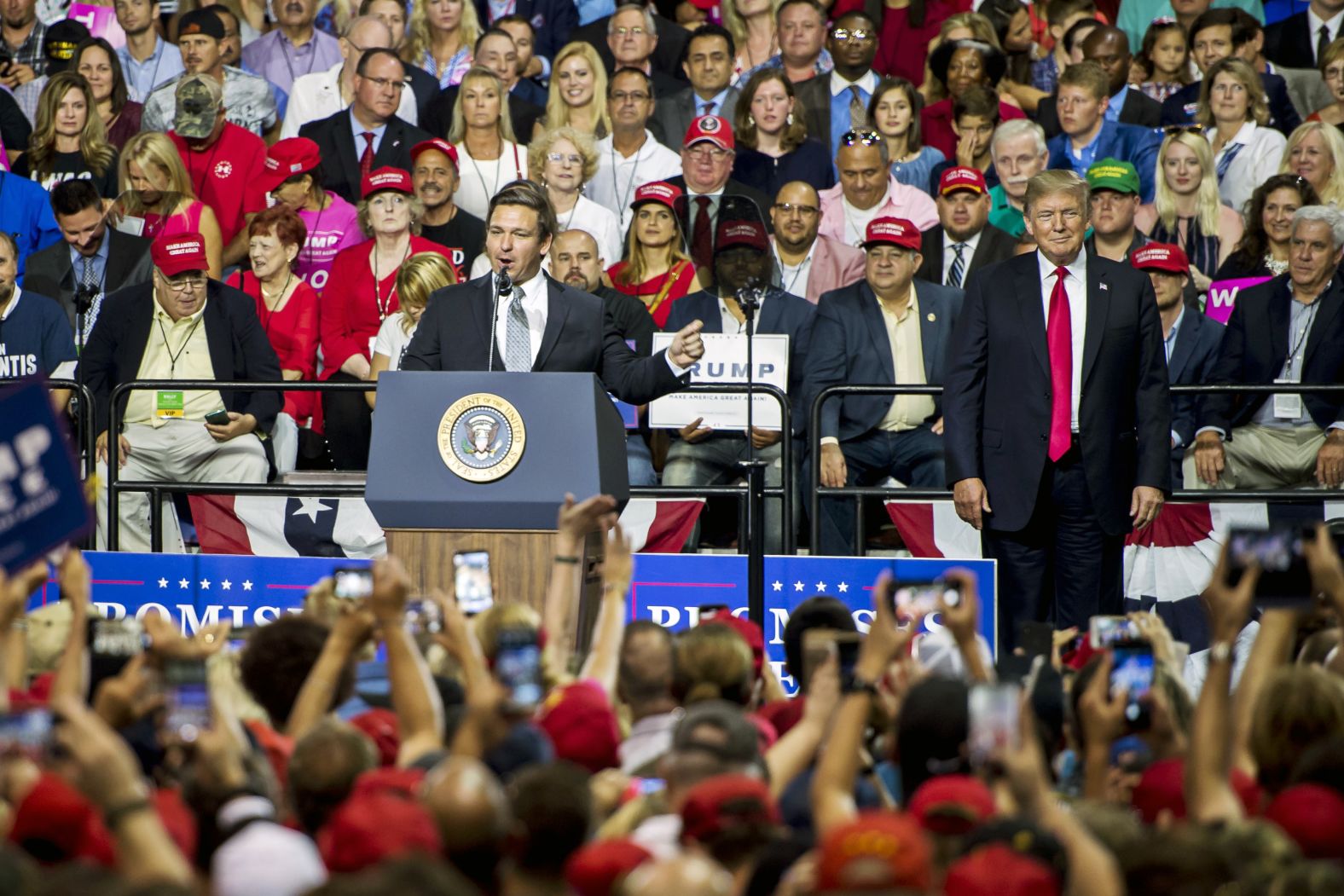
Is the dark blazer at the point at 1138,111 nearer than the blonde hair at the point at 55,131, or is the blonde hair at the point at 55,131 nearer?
the blonde hair at the point at 55,131

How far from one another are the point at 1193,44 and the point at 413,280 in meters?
5.09

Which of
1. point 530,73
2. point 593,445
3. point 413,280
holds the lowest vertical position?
point 593,445

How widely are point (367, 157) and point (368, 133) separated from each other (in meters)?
0.18

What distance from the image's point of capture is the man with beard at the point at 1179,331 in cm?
927

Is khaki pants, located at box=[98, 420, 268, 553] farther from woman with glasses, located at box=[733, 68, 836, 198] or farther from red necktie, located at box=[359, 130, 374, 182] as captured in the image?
woman with glasses, located at box=[733, 68, 836, 198]

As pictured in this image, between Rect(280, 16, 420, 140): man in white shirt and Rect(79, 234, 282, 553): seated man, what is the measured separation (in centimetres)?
257

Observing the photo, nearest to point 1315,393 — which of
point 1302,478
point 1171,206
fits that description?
point 1302,478

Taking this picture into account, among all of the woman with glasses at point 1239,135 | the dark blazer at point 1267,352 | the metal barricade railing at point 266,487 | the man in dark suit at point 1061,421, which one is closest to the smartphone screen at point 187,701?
the man in dark suit at point 1061,421

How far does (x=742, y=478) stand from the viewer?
29.7 feet

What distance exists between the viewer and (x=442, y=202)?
34.8 feet

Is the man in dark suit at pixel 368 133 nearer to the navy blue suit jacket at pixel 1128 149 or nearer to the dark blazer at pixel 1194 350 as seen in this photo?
the navy blue suit jacket at pixel 1128 149

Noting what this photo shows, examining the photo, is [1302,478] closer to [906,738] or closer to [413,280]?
[413,280]

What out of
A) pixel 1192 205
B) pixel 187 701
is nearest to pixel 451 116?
pixel 1192 205

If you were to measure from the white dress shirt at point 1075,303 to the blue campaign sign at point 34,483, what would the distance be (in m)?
3.86
